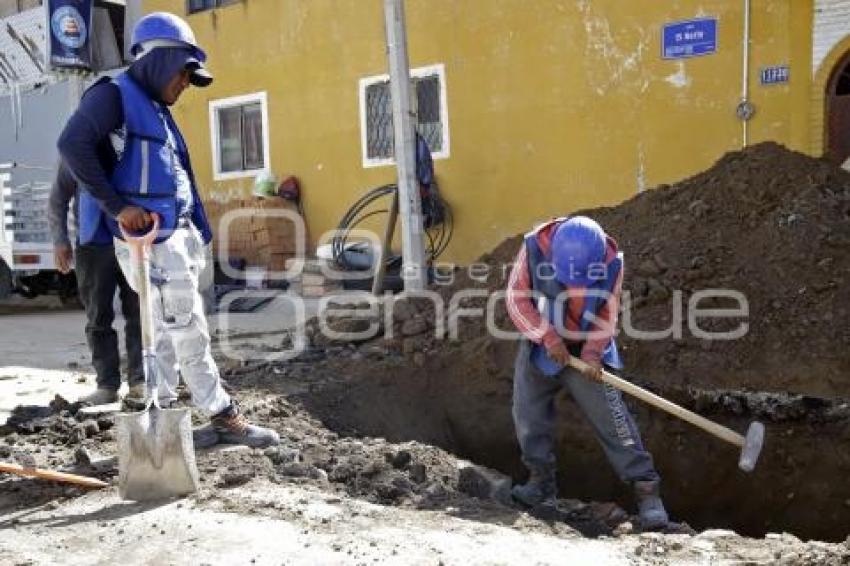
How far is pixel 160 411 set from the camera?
363 cm

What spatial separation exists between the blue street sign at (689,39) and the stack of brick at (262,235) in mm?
5624

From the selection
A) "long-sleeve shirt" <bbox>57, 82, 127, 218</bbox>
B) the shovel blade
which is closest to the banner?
"long-sleeve shirt" <bbox>57, 82, 127, 218</bbox>

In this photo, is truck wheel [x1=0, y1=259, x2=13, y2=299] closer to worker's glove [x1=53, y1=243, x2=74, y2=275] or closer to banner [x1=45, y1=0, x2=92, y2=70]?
banner [x1=45, y1=0, x2=92, y2=70]

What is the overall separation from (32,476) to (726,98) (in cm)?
760

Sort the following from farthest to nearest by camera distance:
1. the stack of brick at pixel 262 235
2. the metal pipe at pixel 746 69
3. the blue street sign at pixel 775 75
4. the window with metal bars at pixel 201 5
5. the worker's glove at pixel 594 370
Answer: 1. the window with metal bars at pixel 201 5
2. the stack of brick at pixel 262 235
3. the metal pipe at pixel 746 69
4. the blue street sign at pixel 775 75
5. the worker's glove at pixel 594 370

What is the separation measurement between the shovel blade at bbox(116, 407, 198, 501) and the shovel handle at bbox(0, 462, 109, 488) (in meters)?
0.25

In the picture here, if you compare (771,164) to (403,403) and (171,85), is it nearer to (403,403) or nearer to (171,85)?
(403,403)

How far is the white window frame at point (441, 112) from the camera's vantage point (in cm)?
1112

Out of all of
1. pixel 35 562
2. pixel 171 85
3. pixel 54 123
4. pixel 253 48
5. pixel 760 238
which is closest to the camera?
pixel 35 562

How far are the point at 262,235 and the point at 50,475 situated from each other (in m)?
8.78

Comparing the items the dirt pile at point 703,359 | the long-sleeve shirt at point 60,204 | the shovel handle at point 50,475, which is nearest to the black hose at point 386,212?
the dirt pile at point 703,359

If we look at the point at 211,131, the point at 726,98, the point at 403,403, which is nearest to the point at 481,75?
the point at 726,98

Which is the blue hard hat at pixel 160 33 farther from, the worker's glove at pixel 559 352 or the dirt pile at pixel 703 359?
the dirt pile at pixel 703 359

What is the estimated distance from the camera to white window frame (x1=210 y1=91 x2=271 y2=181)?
12922 millimetres
